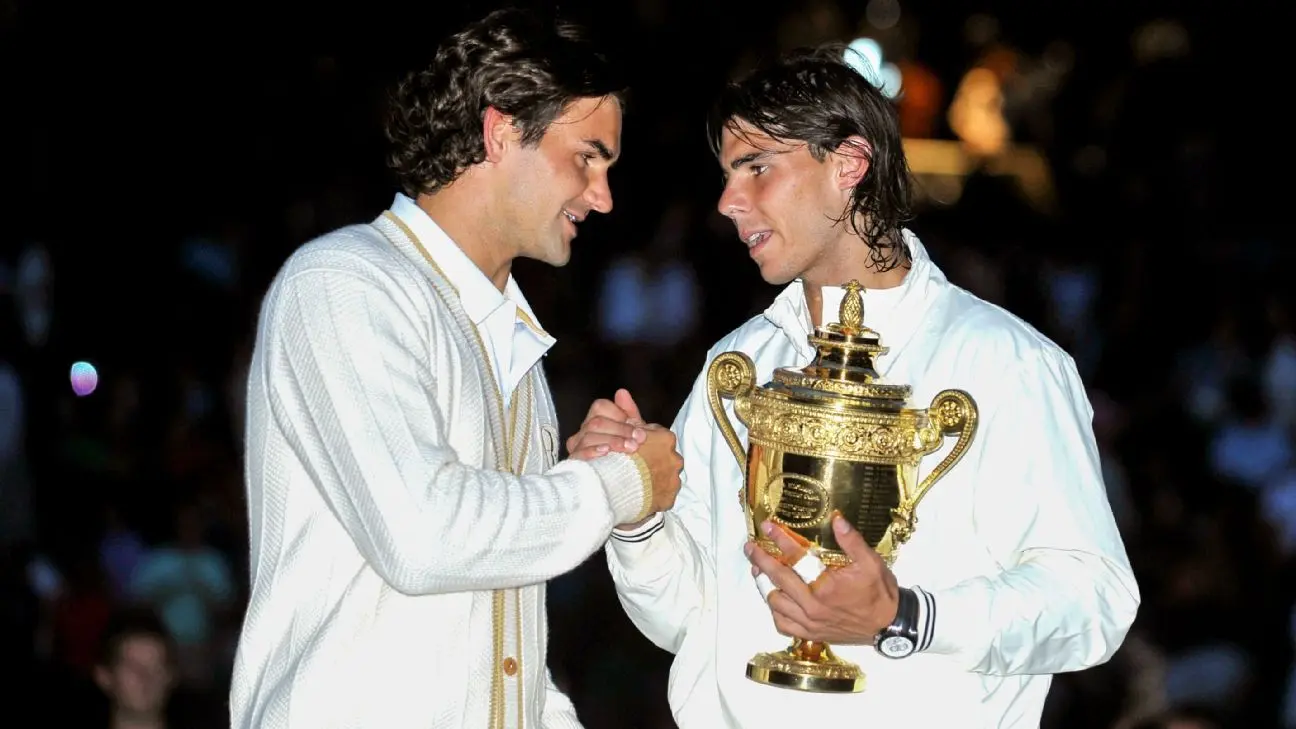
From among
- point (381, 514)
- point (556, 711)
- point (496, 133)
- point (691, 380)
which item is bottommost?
point (691, 380)

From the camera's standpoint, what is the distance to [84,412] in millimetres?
9984

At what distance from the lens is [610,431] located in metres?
3.47

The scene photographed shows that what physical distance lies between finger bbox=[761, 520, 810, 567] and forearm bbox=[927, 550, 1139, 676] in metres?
0.25

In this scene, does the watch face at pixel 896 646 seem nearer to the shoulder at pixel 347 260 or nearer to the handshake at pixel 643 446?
the handshake at pixel 643 446

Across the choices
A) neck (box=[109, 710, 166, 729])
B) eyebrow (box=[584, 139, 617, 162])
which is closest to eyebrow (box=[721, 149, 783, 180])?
eyebrow (box=[584, 139, 617, 162])

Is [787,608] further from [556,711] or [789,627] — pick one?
[556,711]

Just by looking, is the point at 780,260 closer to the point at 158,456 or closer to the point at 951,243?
the point at 158,456

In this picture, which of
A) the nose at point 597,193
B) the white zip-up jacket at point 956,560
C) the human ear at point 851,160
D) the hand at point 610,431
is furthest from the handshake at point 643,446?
the human ear at point 851,160

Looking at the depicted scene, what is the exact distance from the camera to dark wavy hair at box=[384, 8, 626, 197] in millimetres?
3543

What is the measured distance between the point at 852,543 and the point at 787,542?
0.13 meters

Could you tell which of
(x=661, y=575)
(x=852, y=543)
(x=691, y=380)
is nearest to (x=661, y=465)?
(x=661, y=575)

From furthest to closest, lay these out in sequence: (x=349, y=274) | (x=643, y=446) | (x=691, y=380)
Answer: (x=691, y=380) < (x=643, y=446) < (x=349, y=274)

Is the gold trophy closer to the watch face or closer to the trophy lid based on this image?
the trophy lid

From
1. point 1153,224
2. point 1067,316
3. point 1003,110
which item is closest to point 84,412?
point 1067,316
